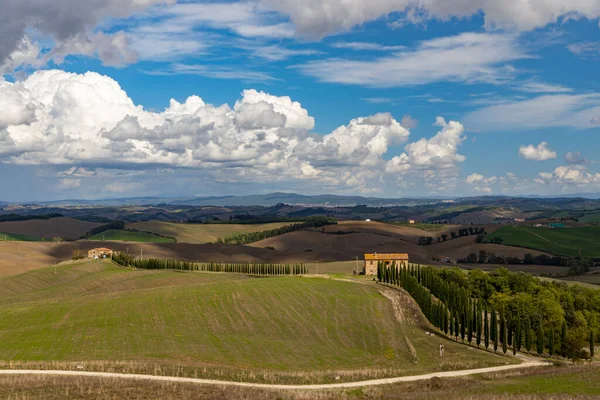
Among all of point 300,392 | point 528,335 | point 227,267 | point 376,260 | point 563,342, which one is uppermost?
point 300,392

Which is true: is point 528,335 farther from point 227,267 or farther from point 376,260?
point 227,267

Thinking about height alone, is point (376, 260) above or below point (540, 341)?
above

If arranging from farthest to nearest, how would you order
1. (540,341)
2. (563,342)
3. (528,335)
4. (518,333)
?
(563,342) → (528,335) → (518,333) → (540,341)

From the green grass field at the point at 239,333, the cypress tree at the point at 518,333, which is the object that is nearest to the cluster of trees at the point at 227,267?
the green grass field at the point at 239,333

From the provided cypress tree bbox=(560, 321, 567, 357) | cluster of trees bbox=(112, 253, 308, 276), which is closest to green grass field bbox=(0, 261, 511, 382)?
cypress tree bbox=(560, 321, 567, 357)

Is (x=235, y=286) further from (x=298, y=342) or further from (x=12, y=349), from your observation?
(x=12, y=349)

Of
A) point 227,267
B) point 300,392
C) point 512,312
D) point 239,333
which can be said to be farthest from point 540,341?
point 227,267

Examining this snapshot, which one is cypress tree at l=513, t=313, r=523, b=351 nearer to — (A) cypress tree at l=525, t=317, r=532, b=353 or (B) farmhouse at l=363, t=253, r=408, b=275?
(A) cypress tree at l=525, t=317, r=532, b=353
